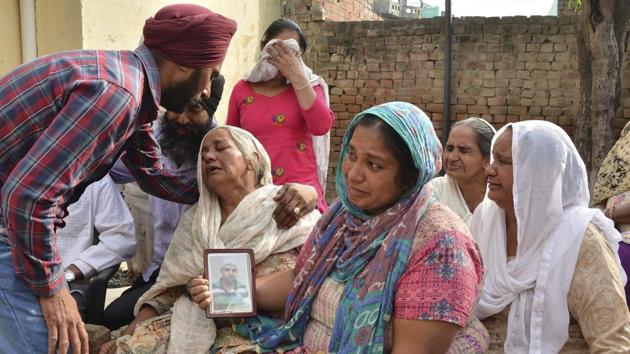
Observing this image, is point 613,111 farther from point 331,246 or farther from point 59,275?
point 59,275

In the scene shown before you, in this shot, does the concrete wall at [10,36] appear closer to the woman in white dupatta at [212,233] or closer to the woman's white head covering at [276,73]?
the woman's white head covering at [276,73]

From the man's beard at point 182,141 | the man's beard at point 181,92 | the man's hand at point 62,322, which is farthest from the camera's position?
the man's beard at point 182,141

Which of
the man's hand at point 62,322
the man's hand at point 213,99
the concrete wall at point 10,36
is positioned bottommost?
the man's hand at point 62,322

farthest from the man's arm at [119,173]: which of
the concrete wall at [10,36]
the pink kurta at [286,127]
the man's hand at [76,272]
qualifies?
the concrete wall at [10,36]

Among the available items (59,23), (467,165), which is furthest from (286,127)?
(59,23)

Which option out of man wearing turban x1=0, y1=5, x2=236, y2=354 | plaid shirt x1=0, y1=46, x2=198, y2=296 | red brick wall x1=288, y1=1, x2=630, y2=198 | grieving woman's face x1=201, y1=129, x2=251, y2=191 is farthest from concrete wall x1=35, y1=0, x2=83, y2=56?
red brick wall x1=288, y1=1, x2=630, y2=198

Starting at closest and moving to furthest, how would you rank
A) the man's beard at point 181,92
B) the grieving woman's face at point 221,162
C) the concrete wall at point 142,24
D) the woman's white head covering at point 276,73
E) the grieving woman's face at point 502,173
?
1. the man's beard at point 181,92
2. the grieving woman's face at point 502,173
3. the grieving woman's face at point 221,162
4. the woman's white head covering at point 276,73
5. the concrete wall at point 142,24

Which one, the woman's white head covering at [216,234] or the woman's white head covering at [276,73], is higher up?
the woman's white head covering at [276,73]

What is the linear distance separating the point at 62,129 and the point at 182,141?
4.58ft

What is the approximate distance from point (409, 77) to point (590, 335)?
7.30m

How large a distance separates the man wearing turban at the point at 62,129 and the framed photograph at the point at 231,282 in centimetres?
50

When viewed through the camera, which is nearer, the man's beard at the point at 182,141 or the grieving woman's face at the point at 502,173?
the grieving woman's face at the point at 502,173

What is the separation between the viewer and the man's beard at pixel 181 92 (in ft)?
7.48

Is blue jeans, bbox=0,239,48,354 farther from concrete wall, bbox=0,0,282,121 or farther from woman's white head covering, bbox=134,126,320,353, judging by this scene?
concrete wall, bbox=0,0,282,121
